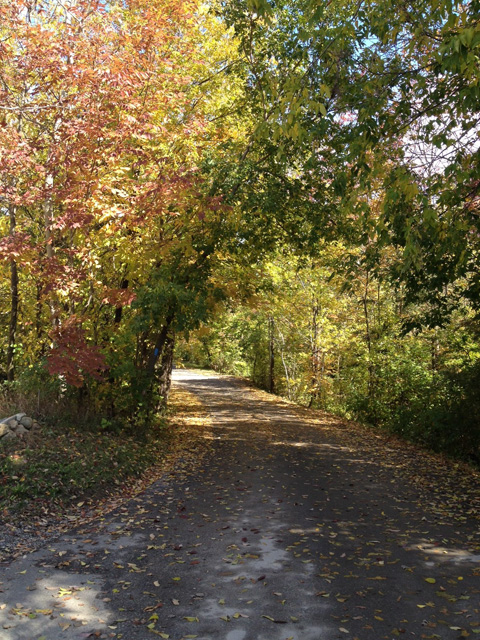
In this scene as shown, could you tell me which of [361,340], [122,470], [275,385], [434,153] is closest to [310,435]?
[361,340]

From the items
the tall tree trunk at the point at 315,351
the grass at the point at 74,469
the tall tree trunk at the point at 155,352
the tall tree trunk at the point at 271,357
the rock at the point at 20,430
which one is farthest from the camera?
the tall tree trunk at the point at 271,357

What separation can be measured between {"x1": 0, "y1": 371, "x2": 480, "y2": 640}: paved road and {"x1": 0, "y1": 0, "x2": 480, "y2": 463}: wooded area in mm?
2609

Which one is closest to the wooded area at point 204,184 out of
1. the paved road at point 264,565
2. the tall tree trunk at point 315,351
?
the paved road at point 264,565

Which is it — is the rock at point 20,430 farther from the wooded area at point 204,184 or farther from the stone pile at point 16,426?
the wooded area at point 204,184

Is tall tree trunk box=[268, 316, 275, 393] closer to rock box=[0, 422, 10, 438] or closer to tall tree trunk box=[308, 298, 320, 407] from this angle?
tall tree trunk box=[308, 298, 320, 407]

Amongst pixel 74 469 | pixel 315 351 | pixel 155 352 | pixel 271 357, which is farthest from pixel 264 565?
pixel 271 357

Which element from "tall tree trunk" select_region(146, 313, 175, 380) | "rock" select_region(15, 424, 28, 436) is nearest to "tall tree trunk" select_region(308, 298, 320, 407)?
"tall tree trunk" select_region(146, 313, 175, 380)

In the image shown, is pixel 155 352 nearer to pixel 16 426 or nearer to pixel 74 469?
pixel 16 426

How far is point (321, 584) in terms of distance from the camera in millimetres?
4438

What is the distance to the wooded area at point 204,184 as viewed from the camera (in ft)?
20.9

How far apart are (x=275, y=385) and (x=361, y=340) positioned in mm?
10706

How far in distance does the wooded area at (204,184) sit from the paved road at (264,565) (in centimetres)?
261

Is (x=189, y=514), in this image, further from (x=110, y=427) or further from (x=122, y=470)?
(x=110, y=427)

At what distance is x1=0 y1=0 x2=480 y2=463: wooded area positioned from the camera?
20.9 ft
